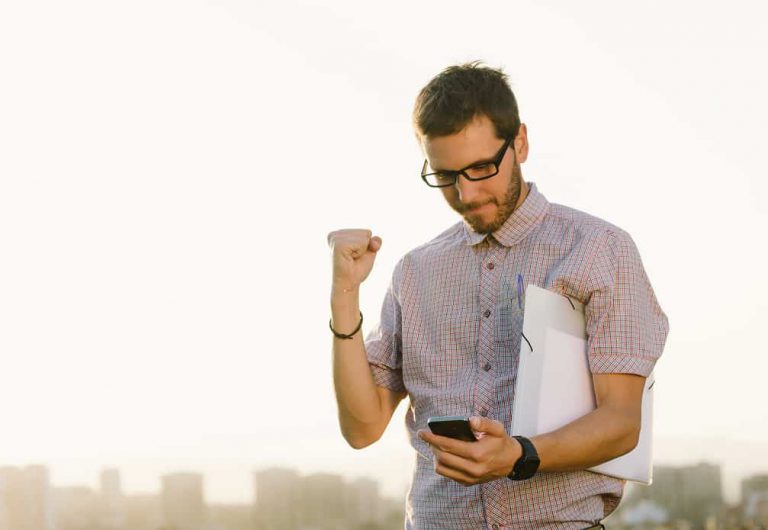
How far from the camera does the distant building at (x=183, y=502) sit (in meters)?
26.0

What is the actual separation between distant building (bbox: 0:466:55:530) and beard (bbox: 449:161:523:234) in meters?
23.5

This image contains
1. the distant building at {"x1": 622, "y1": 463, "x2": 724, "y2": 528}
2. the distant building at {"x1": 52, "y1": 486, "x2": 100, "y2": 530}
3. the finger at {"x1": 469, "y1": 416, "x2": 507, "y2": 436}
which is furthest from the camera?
the distant building at {"x1": 52, "y1": 486, "x2": 100, "y2": 530}

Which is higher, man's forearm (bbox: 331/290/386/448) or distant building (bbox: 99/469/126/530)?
man's forearm (bbox: 331/290/386/448)

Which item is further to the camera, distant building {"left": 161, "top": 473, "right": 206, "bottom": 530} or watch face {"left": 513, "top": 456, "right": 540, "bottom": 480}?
distant building {"left": 161, "top": 473, "right": 206, "bottom": 530}

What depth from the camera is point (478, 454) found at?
9.13ft

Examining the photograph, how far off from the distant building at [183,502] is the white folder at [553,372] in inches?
904

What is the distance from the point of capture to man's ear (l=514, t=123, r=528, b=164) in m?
3.31

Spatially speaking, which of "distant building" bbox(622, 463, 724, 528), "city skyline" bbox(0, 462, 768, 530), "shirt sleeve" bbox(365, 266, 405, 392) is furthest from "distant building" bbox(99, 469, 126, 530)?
"shirt sleeve" bbox(365, 266, 405, 392)

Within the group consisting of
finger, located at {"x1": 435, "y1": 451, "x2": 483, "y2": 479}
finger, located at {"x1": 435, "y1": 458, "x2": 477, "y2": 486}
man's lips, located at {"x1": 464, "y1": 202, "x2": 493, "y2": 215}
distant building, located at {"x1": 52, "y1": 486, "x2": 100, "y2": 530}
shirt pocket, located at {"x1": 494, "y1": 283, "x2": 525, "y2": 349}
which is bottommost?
distant building, located at {"x1": 52, "y1": 486, "x2": 100, "y2": 530}

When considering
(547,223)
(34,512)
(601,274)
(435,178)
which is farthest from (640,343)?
(34,512)

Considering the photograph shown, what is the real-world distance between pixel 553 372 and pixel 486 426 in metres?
0.36

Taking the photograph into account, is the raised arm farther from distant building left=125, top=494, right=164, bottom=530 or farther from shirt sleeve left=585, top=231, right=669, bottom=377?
distant building left=125, top=494, right=164, bottom=530

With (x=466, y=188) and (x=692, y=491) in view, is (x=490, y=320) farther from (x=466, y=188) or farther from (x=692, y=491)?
(x=692, y=491)

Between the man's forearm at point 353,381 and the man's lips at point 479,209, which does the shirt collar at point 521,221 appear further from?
the man's forearm at point 353,381
